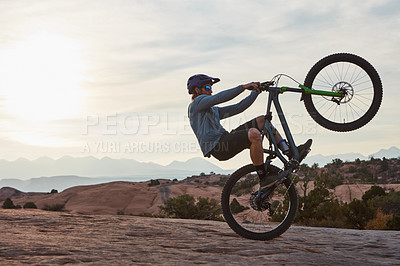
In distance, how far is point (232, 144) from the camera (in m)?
6.29

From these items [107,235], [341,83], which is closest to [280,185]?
[341,83]

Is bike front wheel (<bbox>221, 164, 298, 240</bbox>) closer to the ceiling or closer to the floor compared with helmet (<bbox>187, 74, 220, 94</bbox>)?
closer to the floor

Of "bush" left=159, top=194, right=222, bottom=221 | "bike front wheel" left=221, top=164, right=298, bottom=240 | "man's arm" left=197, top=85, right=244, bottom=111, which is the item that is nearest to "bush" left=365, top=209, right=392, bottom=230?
"bush" left=159, top=194, right=222, bottom=221

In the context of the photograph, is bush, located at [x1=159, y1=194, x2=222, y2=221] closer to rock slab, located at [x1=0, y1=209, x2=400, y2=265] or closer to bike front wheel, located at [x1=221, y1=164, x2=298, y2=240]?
rock slab, located at [x1=0, y1=209, x2=400, y2=265]

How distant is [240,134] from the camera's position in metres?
6.28

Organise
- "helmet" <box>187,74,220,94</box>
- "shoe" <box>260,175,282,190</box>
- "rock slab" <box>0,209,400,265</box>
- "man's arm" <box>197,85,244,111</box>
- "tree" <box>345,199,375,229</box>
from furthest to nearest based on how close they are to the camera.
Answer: "tree" <box>345,199,375,229</box>
"helmet" <box>187,74,220,94</box>
"shoe" <box>260,175,282,190</box>
"man's arm" <box>197,85,244,111</box>
"rock slab" <box>0,209,400,265</box>

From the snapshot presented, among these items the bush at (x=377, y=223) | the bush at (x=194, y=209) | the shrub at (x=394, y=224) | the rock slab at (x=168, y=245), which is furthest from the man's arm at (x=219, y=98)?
the bush at (x=194, y=209)

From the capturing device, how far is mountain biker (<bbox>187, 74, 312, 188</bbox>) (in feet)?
20.5

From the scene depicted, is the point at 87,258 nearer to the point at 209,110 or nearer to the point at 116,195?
the point at 209,110

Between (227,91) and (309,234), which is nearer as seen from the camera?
(227,91)

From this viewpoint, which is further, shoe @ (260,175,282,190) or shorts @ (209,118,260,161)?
shoe @ (260,175,282,190)

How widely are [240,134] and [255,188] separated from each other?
99cm

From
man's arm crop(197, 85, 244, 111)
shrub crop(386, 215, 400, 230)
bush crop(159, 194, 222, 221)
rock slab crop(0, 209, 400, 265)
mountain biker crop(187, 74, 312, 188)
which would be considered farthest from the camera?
bush crop(159, 194, 222, 221)

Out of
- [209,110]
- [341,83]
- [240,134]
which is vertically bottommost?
[240,134]
